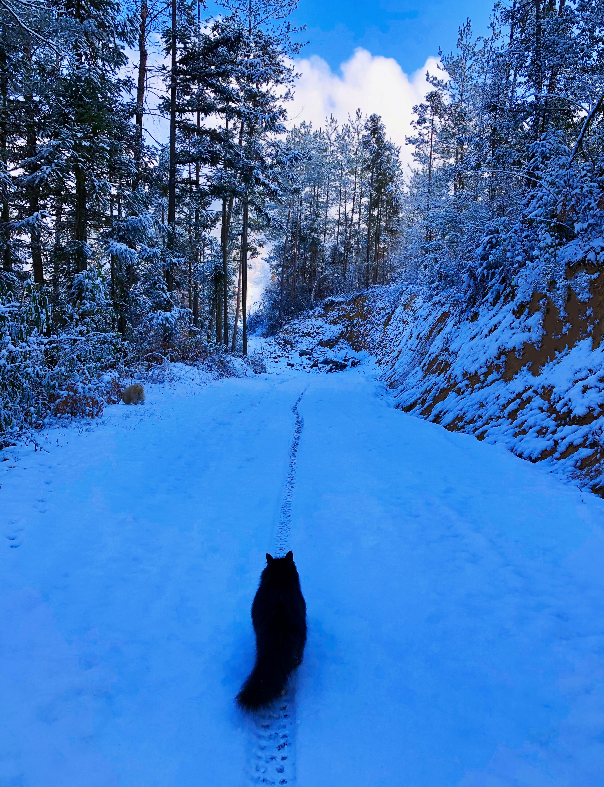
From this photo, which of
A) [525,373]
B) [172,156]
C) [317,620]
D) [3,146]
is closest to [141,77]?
[172,156]

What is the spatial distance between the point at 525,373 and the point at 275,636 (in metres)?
6.47

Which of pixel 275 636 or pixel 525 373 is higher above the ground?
pixel 525 373

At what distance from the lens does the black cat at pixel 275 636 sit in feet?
7.32

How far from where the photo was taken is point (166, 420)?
27.4 feet

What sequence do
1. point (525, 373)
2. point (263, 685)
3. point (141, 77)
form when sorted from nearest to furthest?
point (263, 685), point (525, 373), point (141, 77)

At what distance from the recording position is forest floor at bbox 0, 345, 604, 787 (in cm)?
199

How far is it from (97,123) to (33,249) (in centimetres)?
391

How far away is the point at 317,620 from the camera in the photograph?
10.1ft

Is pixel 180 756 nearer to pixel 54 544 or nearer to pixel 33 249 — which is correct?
pixel 54 544

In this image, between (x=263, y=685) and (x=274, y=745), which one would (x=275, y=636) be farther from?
(x=274, y=745)

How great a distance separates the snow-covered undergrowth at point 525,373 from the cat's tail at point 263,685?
4261 mm

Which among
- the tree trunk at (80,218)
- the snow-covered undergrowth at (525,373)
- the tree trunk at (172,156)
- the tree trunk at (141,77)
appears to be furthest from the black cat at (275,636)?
the tree trunk at (141,77)

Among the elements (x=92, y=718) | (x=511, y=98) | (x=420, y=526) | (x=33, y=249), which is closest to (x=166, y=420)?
(x=420, y=526)

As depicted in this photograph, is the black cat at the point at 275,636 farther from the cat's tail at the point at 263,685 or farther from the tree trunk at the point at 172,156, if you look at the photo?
the tree trunk at the point at 172,156
